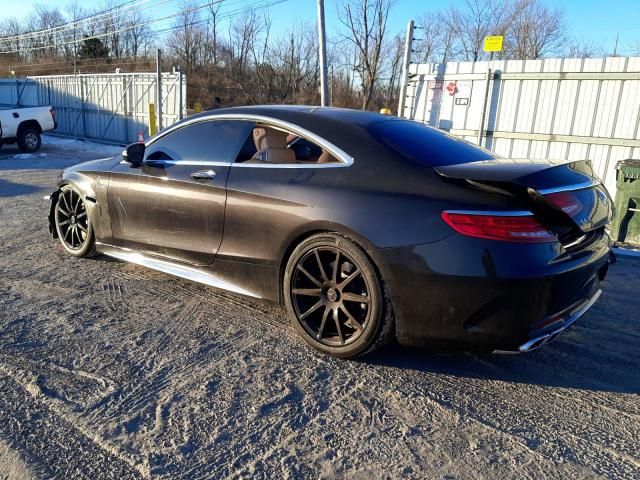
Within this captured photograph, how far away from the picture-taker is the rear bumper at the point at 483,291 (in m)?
2.53

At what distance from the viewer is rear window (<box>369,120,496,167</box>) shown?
3029mm

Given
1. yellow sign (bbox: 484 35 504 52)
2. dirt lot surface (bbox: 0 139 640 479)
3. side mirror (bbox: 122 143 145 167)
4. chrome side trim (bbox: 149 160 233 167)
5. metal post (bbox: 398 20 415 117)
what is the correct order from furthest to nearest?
yellow sign (bbox: 484 35 504 52) → metal post (bbox: 398 20 415 117) → side mirror (bbox: 122 143 145 167) → chrome side trim (bbox: 149 160 233 167) → dirt lot surface (bbox: 0 139 640 479)

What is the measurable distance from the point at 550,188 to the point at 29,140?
678 inches

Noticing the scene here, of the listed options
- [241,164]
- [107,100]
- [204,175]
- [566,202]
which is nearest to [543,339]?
[566,202]

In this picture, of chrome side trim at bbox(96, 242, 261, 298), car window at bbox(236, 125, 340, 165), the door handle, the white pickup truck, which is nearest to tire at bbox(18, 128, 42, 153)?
the white pickup truck

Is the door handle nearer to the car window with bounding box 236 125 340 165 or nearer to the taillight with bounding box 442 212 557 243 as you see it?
the car window with bounding box 236 125 340 165

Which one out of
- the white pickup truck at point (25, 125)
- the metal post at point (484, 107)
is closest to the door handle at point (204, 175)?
the metal post at point (484, 107)

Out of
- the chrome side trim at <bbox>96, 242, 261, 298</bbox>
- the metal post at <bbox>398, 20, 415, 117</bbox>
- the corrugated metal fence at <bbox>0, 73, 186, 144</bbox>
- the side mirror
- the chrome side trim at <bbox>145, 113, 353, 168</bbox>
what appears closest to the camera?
the chrome side trim at <bbox>145, 113, 353, 168</bbox>

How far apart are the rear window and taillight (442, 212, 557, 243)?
485 millimetres

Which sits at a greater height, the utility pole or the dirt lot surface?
the utility pole

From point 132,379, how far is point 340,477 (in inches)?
52.3

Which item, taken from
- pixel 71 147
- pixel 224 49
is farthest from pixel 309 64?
pixel 71 147

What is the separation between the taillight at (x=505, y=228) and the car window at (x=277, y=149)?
1.09 metres

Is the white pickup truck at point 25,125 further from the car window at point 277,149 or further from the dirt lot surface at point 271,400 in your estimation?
the car window at point 277,149
